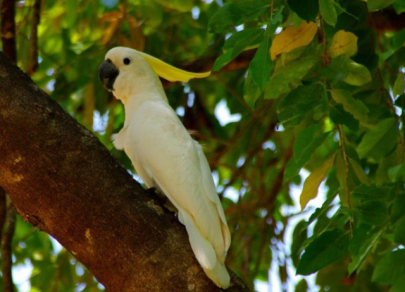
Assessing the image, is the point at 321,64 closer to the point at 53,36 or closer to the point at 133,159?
the point at 133,159

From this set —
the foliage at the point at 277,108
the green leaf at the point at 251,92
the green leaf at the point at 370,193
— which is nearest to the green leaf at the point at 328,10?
the foliage at the point at 277,108

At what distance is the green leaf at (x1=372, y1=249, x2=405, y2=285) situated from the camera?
2088mm

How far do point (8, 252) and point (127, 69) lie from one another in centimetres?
109

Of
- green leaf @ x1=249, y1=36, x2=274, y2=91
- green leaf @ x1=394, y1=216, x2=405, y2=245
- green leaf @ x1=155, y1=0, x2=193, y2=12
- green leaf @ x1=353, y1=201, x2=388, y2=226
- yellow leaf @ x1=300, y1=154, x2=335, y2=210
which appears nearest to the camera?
green leaf @ x1=249, y1=36, x2=274, y2=91

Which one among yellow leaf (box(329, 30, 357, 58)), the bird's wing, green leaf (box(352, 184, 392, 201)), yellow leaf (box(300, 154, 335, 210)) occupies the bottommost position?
the bird's wing

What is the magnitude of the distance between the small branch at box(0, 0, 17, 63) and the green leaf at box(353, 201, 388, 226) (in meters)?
2.01

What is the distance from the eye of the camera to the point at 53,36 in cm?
417

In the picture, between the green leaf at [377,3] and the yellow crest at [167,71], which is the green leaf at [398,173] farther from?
the yellow crest at [167,71]

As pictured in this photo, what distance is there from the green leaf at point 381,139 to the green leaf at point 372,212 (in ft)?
1.55

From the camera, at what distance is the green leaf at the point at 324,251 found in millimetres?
1929

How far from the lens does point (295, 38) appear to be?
7.34 ft

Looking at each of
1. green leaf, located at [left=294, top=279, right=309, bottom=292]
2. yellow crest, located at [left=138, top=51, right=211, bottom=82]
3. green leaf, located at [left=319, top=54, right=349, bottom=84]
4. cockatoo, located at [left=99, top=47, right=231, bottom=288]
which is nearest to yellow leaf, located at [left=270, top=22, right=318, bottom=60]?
green leaf, located at [left=319, top=54, right=349, bottom=84]

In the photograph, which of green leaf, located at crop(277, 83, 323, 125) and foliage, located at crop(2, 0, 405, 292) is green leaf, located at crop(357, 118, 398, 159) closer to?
foliage, located at crop(2, 0, 405, 292)

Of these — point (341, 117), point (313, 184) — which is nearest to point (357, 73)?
point (341, 117)
